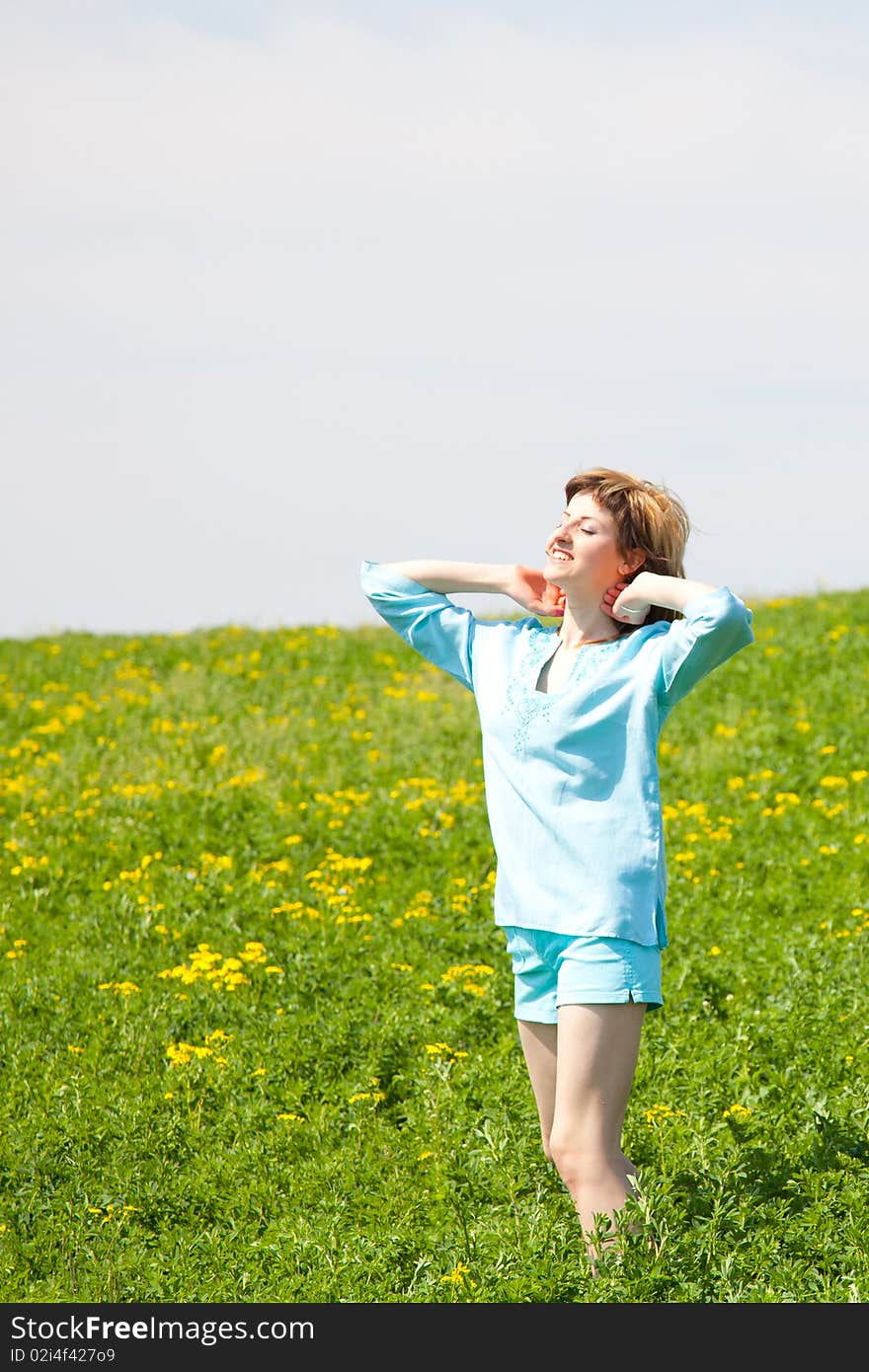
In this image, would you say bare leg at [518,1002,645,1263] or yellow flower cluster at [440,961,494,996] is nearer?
bare leg at [518,1002,645,1263]

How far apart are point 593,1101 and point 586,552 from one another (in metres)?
1.74

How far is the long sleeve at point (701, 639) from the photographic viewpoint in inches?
161

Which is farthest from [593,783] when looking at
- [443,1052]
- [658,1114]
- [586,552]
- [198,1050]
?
[198,1050]

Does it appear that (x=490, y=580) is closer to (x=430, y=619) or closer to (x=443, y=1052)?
(x=430, y=619)

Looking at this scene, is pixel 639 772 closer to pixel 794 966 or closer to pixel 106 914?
pixel 794 966

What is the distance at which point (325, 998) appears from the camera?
7.18m

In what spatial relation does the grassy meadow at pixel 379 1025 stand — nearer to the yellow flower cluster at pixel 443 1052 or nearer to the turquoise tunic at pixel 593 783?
the yellow flower cluster at pixel 443 1052

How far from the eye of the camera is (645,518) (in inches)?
180

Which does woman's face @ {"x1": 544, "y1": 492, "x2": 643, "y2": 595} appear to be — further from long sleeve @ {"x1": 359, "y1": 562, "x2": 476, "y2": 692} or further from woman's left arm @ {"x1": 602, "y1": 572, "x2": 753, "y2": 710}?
long sleeve @ {"x1": 359, "y1": 562, "x2": 476, "y2": 692}

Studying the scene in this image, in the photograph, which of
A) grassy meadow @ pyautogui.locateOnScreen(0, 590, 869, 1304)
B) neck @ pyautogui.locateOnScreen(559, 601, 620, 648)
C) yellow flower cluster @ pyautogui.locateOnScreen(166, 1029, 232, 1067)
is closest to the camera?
neck @ pyautogui.locateOnScreen(559, 601, 620, 648)

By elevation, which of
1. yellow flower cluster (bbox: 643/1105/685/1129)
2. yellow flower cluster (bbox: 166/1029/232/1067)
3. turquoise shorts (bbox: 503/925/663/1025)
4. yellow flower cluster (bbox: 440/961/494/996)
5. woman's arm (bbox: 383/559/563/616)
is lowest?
yellow flower cluster (bbox: 643/1105/685/1129)

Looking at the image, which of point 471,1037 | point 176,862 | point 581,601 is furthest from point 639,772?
point 176,862

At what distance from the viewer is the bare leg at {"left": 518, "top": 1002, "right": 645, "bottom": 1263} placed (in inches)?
167

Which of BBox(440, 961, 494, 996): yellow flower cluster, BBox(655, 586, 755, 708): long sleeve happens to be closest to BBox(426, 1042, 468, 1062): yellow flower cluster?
BBox(440, 961, 494, 996): yellow flower cluster
